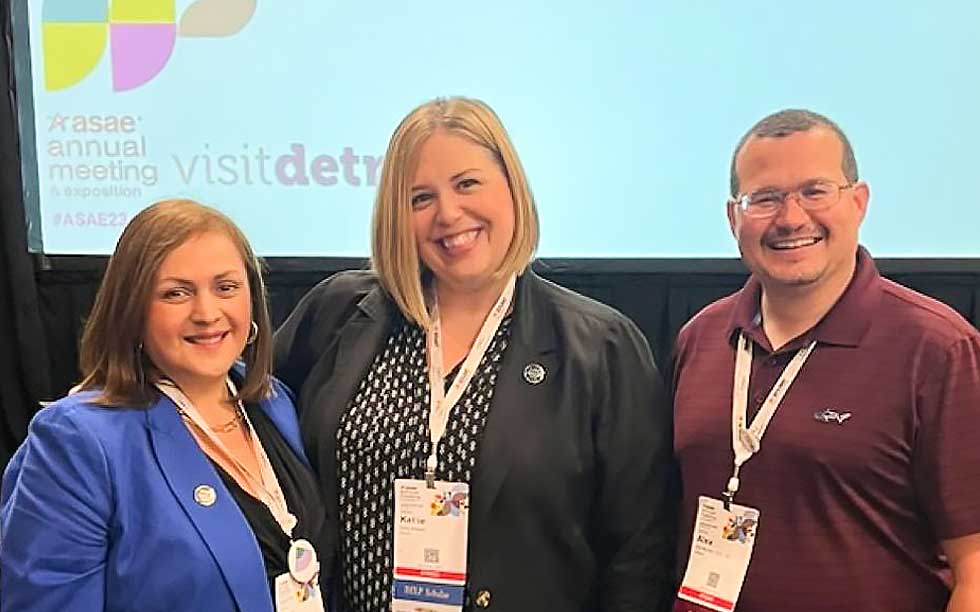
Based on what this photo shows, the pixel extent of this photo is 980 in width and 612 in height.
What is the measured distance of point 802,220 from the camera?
1.77 metres

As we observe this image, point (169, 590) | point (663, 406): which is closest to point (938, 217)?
point (663, 406)

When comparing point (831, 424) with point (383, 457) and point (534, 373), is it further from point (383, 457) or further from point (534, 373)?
point (383, 457)

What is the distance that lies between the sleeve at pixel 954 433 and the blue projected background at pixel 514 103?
174cm

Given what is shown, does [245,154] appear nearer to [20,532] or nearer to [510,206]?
[510,206]

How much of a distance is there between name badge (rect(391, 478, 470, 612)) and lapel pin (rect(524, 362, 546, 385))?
0.24 metres

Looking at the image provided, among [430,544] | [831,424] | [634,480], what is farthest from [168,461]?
[831,424]

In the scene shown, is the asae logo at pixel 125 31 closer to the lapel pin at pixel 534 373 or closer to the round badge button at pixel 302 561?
the lapel pin at pixel 534 373

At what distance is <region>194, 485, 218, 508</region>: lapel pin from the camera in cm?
165

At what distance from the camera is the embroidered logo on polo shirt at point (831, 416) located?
175 cm

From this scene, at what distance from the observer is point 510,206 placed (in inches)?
78.3

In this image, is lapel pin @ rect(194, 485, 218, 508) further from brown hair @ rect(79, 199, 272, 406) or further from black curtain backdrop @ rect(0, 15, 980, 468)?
black curtain backdrop @ rect(0, 15, 980, 468)

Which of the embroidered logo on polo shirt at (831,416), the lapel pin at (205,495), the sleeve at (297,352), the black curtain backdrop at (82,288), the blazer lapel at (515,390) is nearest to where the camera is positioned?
the lapel pin at (205,495)

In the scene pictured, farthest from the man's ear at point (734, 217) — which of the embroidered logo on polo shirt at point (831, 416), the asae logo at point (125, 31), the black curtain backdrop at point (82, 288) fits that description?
the asae logo at point (125, 31)

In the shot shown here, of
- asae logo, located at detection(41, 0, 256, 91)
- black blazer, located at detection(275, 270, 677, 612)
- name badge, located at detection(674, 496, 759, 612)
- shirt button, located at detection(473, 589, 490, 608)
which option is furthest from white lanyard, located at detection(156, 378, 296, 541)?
asae logo, located at detection(41, 0, 256, 91)
